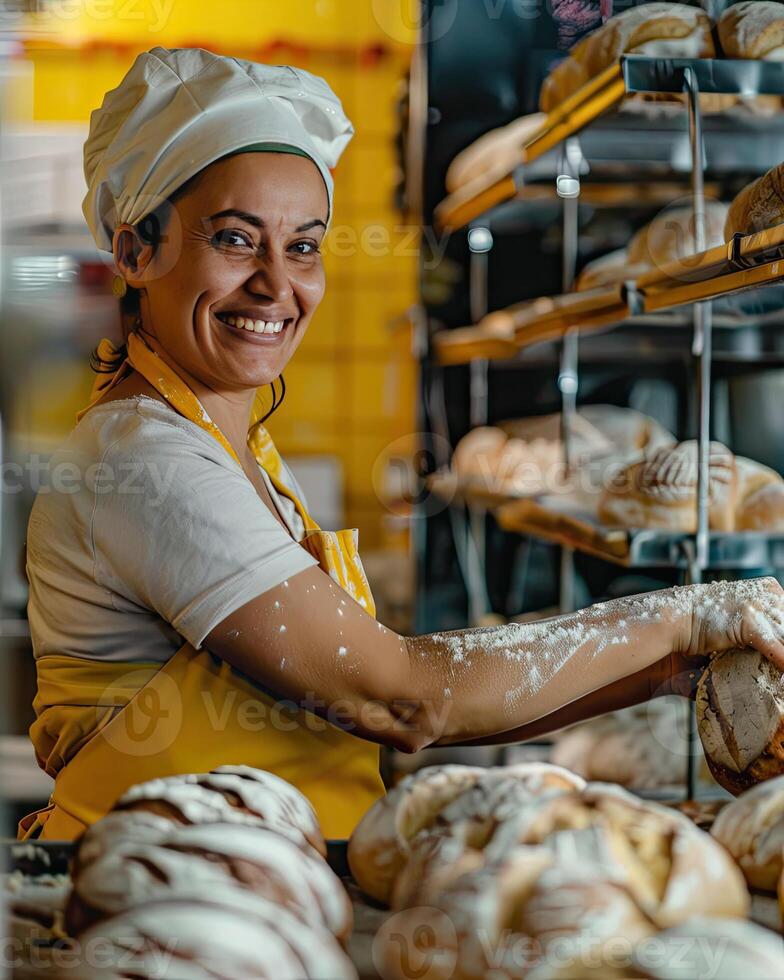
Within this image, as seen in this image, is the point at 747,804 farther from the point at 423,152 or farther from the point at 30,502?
the point at 423,152

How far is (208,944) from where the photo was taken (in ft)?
1.65

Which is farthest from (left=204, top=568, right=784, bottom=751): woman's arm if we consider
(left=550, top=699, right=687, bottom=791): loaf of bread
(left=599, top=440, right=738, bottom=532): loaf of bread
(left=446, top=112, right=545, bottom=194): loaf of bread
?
(left=446, top=112, right=545, bottom=194): loaf of bread

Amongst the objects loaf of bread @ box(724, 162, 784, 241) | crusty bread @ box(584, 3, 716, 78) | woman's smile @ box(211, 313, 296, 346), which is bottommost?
woman's smile @ box(211, 313, 296, 346)

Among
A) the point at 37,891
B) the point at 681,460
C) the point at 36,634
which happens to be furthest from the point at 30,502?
the point at 681,460

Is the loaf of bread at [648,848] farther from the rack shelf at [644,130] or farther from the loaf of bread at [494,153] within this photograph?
the loaf of bread at [494,153]

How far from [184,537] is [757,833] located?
1.50 ft

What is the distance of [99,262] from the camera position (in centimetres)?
289

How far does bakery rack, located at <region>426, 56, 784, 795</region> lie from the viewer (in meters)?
1.22

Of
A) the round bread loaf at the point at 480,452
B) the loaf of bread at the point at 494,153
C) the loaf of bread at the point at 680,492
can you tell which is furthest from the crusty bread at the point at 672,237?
the round bread loaf at the point at 480,452

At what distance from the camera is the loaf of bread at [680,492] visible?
1.57 meters

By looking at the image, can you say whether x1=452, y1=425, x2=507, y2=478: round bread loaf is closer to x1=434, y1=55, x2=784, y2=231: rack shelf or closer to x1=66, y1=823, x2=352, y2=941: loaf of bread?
x1=434, y1=55, x2=784, y2=231: rack shelf

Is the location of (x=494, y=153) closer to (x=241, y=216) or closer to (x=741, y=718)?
(x=241, y=216)

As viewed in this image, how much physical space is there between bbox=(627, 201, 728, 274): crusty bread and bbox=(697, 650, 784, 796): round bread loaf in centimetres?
110

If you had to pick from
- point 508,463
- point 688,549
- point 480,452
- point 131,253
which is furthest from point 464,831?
point 480,452
